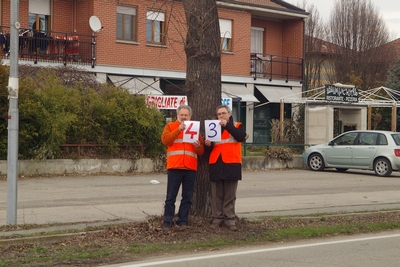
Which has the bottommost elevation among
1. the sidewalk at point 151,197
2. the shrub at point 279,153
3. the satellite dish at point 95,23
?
the sidewalk at point 151,197

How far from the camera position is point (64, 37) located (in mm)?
27406

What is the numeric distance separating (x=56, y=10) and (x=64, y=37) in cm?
140

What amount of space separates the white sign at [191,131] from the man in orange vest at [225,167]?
1.21ft

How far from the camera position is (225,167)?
9711mm

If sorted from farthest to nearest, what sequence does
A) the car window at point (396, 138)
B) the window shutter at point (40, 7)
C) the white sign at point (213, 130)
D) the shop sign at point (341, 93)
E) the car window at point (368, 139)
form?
1. the shop sign at point (341, 93)
2. the window shutter at point (40, 7)
3. the car window at point (368, 139)
4. the car window at point (396, 138)
5. the white sign at point (213, 130)

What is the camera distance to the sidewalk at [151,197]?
11.9 meters

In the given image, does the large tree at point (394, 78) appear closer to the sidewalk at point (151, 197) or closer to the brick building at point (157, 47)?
the brick building at point (157, 47)

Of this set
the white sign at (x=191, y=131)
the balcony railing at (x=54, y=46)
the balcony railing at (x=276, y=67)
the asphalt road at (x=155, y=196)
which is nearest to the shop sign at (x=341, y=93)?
the balcony railing at (x=276, y=67)

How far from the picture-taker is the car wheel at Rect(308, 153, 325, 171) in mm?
24188

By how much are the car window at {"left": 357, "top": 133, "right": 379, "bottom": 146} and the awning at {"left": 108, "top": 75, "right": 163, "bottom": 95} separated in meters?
8.88

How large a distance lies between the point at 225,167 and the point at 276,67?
26.4m

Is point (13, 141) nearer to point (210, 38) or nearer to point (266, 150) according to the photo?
point (210, 38)

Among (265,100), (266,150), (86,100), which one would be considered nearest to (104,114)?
(86,100)

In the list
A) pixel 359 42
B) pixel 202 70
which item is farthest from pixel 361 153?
pixel 359 42
